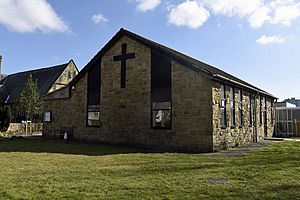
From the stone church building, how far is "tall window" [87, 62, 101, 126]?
69 millimetres

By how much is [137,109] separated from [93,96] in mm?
4060

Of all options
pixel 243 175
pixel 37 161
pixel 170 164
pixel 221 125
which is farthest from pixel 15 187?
pixel 221 125

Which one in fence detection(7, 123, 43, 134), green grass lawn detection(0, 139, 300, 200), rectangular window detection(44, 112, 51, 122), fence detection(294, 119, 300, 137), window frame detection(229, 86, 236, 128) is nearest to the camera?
green grass lawn detection(0, 139, 300, 200)

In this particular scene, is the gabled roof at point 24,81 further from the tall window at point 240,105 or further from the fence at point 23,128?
the tall window at point 240,105

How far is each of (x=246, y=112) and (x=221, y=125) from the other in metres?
5.56

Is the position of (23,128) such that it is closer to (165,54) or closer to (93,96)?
(93,96)

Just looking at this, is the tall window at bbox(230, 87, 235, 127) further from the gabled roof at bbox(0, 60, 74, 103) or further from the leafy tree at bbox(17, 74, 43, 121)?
the gabled roof at bbox(0, 60, 74, 103)

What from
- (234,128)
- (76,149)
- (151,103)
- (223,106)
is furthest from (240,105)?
(76,149)

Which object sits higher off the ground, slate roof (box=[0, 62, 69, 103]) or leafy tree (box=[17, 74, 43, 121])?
slate roof (box=[0, 62, 69, 103])

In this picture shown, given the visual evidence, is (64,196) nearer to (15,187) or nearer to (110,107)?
(15,187)

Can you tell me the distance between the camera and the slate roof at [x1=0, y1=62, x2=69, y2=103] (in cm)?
4422

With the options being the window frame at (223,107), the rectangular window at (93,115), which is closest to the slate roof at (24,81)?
Answer: the rectangular window at (93,115)

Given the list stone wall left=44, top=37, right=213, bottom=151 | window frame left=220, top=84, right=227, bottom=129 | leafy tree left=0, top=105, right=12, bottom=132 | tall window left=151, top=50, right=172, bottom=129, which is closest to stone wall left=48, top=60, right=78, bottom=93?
leafy tree left=0, top=105, right=12, bottom=132

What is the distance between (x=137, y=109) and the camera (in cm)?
1730
